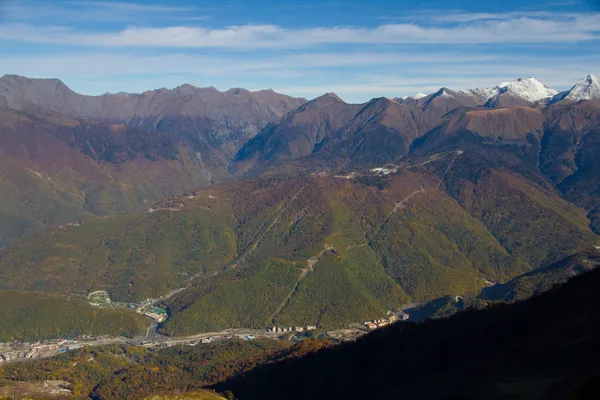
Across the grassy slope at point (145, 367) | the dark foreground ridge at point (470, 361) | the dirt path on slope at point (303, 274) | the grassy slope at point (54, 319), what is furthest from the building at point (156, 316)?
the dark foreground ridge at point (470, 361)

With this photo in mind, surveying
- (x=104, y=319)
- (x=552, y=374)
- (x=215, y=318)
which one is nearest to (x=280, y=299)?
(x=215, y=318)

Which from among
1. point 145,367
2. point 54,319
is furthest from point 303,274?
point 54,319

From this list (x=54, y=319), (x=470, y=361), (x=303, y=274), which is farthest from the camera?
(x=303, y=274)

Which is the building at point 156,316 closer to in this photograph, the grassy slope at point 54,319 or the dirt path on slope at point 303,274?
the grassy slope at point 54,319

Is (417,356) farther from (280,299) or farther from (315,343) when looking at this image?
(280,299)

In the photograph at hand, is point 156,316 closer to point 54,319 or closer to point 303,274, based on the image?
point 54,319

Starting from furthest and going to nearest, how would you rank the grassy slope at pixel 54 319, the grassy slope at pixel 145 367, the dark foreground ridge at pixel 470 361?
1. the grassy slope at pixel 54 319
2. the grassy slope at pixel 145 367
3. the dark foreground ridge at pixel 470 361

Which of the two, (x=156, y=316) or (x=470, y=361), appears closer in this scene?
(x=470, y=361)

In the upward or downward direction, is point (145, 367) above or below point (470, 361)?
below
